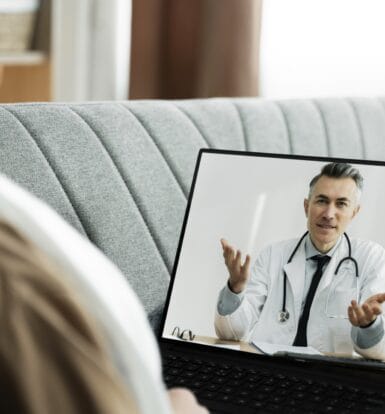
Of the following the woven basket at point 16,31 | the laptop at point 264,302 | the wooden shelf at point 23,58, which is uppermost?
the woven basket at point 16,31

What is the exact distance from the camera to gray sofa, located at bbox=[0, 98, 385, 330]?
3.93 ft

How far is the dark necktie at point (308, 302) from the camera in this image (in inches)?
40.7

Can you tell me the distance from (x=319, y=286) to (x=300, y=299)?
0.03m

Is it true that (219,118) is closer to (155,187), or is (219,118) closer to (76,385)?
(155,187)

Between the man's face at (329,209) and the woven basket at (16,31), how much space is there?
1878 mm

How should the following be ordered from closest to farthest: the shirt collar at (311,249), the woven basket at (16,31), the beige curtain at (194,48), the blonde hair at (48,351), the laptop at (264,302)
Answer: the blonde hair at (48,351) → the laptop at (264,302) → the shirt collar at (311,249) → the beige curtain at (194,48) → the woven basket at (16,31)

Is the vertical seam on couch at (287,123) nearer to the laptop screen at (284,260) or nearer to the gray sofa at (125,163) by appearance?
the gray sofa at (125,163)

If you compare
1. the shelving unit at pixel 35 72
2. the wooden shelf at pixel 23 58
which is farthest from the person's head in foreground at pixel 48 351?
the shelving unit at pixel 35 72

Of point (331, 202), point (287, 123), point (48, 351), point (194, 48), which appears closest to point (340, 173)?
point (331, 202)

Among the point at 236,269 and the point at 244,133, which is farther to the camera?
the point at 244,133

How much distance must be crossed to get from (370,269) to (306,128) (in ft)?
2.45

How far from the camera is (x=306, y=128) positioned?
175 centimetres

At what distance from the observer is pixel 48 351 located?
1.36 ft

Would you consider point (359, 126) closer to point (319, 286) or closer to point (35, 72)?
point (319, 286)
